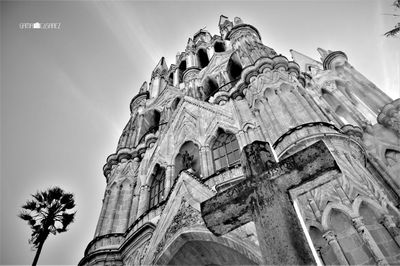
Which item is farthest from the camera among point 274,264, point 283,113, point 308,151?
point 283,113

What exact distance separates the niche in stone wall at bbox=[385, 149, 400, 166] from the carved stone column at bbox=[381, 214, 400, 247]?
259 inches

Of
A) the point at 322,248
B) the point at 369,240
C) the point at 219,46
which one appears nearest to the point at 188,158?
the point at 322,248

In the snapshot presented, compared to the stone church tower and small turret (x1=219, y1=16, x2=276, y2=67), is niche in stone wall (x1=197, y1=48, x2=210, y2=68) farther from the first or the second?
small turret (x1=219, y1=16, x2=276, y2=67)

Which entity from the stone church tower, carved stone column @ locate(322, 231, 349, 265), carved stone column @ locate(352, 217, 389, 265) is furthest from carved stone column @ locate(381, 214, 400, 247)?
carved stone column @ locate(322, 231, 349, 265)

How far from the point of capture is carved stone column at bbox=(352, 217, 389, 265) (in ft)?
18.3

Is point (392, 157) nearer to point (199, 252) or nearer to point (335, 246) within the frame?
point (335, 246)

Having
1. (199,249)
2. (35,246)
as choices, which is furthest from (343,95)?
(35,246)

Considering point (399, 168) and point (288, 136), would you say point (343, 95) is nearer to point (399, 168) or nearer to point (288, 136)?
point (399, 168)

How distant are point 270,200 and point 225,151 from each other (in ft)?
32.6

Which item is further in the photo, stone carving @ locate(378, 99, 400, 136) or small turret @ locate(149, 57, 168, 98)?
small turret @ locate(149, 57, 168, 98)

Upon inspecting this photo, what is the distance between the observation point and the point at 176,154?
15188mm

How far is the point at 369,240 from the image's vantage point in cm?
589

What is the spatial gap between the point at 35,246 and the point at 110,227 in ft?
13.0

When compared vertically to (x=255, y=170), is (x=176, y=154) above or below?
above
